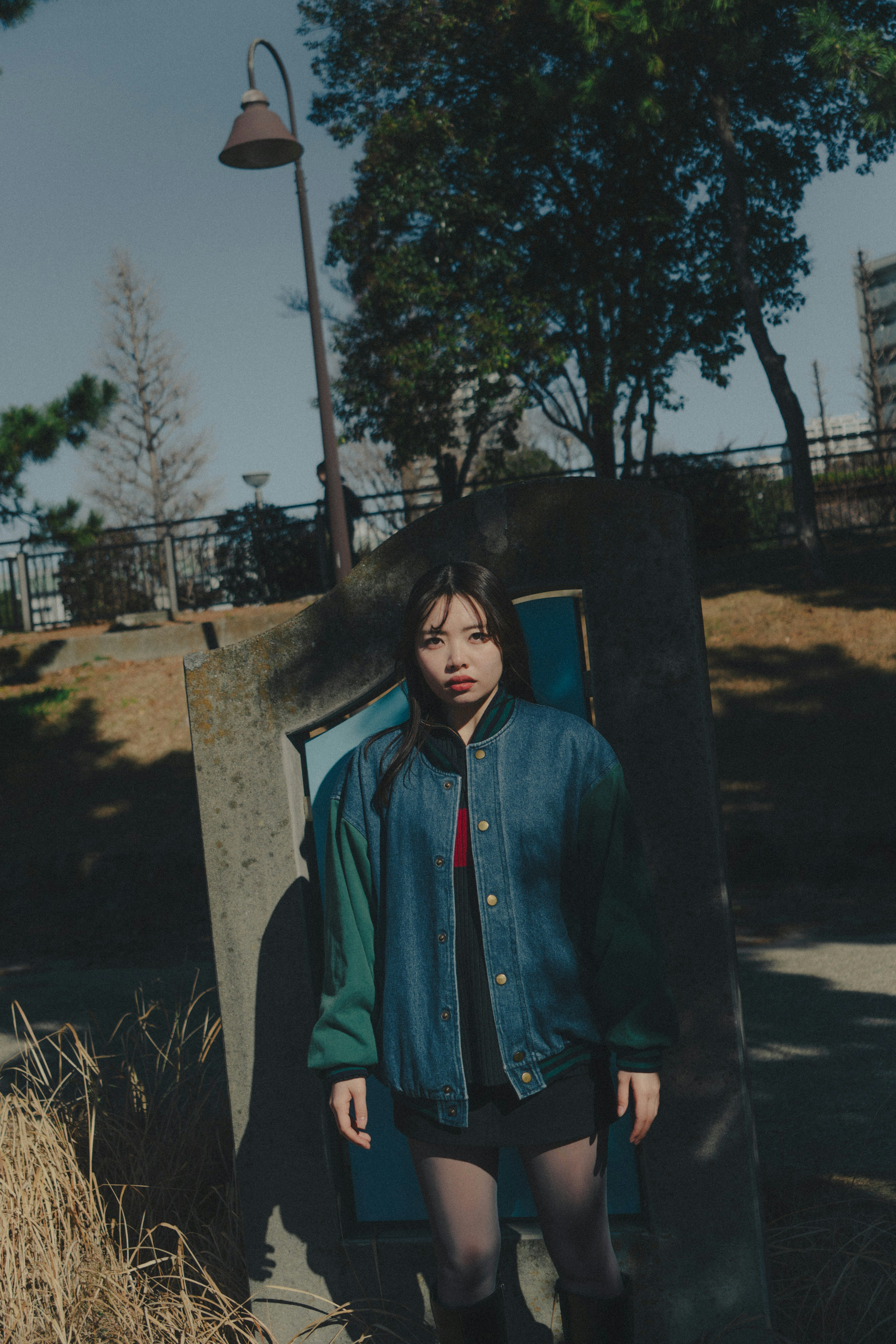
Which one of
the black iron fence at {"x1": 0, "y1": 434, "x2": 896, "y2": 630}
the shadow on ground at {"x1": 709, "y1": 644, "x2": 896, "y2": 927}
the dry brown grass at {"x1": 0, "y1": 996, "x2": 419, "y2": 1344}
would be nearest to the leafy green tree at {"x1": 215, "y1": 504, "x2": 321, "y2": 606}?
the black iron fence at {"x1": 0, "y1": 434, "x2": 896, "y2": 630}

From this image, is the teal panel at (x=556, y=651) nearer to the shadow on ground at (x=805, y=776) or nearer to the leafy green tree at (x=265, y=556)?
the shadow on ground at (x=805, y=776)

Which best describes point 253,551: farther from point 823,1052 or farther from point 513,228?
point 823,1052

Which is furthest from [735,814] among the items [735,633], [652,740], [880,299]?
[880,299]

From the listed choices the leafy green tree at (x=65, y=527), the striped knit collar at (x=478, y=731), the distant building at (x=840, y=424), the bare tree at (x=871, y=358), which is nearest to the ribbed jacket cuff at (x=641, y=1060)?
the striped knit collar at (x=478, y=731)

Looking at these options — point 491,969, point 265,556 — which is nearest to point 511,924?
point 491,969

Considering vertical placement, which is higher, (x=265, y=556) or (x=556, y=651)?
(x=265, y=556)

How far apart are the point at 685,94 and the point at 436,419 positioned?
604 centimetres

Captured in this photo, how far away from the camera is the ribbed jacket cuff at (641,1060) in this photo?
1901 mm

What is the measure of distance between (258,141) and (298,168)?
5.64 ft

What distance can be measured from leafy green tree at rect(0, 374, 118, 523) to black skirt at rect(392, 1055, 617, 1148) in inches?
321

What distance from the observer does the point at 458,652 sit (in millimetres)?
1956

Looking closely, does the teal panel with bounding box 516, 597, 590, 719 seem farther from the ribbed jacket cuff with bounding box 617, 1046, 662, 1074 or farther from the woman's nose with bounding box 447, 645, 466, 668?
the ribbed jacket cuff with bounding box 617, 1046, 662, 1074

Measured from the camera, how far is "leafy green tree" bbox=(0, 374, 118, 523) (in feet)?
29.0

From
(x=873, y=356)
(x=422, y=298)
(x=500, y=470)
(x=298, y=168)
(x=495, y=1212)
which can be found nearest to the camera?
(x=495, y=1212)
